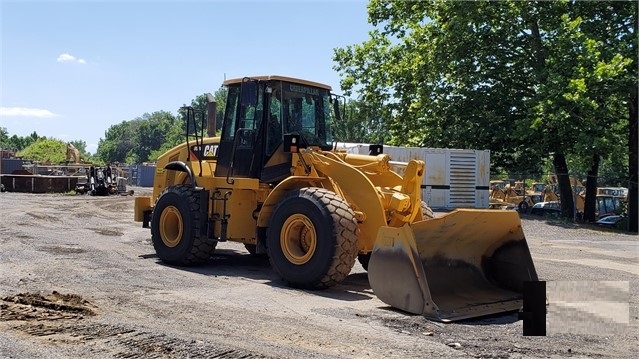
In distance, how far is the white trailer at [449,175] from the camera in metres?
22.8

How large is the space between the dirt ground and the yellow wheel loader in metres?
0.39

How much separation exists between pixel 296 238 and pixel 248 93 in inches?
108

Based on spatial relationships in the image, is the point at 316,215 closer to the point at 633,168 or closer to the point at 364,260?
the point at 364,260

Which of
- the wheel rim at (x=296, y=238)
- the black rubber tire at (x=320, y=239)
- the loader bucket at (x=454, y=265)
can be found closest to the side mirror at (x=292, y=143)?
the black rubber tire at (x=320, y=239)

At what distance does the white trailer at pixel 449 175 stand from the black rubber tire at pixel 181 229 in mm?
12508

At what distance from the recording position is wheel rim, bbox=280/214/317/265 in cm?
886

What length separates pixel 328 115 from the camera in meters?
11.0

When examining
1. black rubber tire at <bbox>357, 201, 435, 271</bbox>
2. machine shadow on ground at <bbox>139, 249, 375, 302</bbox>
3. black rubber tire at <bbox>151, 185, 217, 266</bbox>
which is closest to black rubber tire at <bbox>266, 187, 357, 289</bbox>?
machine shadow on ground at <bbox>139, 249, 375, 302</bbox>

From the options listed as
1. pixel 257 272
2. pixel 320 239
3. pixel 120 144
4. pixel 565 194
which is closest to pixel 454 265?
pixel 320 239

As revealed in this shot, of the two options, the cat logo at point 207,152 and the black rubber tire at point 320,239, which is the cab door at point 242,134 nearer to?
the cat logo at point 207,152

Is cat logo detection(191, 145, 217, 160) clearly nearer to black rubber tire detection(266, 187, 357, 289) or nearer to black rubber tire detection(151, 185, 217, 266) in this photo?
black rubber tire detection(151, 185, 217, 266)

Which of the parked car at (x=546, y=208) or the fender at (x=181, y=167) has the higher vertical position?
the fender at (x=181, y=167)

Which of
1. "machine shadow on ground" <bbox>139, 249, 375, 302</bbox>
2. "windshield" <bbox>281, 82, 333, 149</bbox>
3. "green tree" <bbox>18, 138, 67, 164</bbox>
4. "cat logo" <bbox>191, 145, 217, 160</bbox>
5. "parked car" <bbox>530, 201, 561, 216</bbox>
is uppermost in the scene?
"green tree" <bbox>18, 138, 67, 164</bbox>

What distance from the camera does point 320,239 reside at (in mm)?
8477
